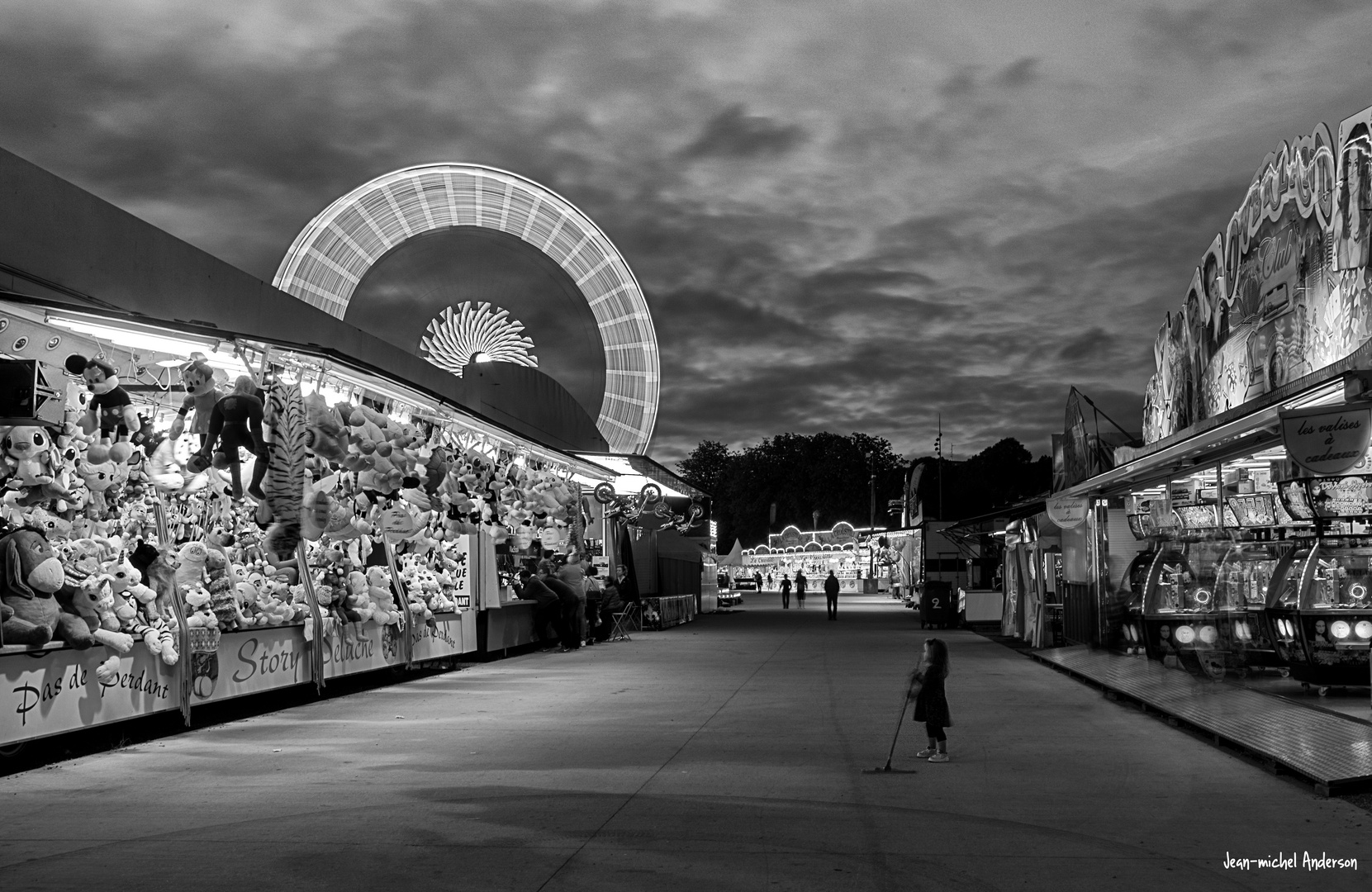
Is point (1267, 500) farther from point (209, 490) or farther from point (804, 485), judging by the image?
point (804, 485)

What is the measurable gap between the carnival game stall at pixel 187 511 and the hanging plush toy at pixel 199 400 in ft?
0.05

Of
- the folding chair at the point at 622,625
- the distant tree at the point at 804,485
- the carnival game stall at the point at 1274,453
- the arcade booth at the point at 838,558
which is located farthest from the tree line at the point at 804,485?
the carnival game stall at the point at 1274,453

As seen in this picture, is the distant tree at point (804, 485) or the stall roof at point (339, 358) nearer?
the stall roof at point (339, 358)

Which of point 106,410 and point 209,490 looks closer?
point 106,410

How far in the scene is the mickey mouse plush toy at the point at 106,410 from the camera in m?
10.9

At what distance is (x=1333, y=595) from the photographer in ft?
46.7

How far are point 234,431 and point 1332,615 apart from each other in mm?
11689

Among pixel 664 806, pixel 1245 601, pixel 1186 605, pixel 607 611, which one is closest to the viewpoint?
pixel 664 806

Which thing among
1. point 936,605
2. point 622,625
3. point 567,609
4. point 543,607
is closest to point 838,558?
point 936,605

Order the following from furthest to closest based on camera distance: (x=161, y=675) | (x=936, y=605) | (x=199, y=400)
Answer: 1. (x=936, y=605)
2. (x=161, y=675)
3. (x=199, y=400)

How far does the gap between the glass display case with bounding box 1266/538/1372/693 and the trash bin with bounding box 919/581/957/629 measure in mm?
24617

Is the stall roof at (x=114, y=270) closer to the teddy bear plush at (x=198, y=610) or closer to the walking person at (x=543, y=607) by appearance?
the teddy bear plush at (x=198, y=610)

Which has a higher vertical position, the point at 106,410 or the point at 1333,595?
the point at 106,410

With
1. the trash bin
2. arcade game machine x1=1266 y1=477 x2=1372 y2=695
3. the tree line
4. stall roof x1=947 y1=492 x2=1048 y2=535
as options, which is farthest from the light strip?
the tree line
